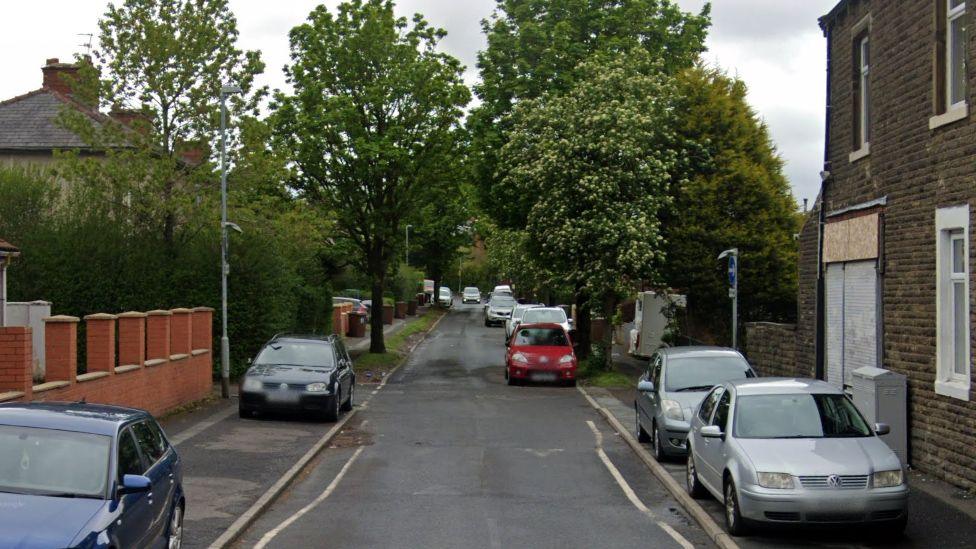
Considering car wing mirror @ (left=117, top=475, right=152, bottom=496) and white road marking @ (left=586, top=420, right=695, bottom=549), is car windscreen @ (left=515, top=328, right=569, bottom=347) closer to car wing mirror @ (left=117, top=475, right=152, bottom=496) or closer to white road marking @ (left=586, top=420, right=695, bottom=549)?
white road marking @ (left=586, top=420, right=695, bottom=549)

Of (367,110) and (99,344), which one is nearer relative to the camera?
(99,344)

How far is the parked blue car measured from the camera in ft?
21.6

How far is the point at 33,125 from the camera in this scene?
37.2 meters

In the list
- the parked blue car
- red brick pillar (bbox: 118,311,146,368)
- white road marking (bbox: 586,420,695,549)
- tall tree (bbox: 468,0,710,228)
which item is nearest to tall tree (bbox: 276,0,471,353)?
tall tree (bbox: 468,0,710,228)

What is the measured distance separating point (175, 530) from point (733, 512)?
513 cm

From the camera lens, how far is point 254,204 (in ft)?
86.2

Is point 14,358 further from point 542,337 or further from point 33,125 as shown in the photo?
point 33,125

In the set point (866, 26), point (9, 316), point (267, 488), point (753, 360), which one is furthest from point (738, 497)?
point (9, 316)

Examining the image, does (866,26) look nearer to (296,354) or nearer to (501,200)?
(296,354)

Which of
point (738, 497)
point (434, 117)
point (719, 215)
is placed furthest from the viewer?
point (434, 117)

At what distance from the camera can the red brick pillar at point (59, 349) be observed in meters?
14.5

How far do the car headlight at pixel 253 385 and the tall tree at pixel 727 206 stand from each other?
1299 centimetres

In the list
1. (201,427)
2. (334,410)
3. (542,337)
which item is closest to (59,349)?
(201,427)

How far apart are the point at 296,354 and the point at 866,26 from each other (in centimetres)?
1177
